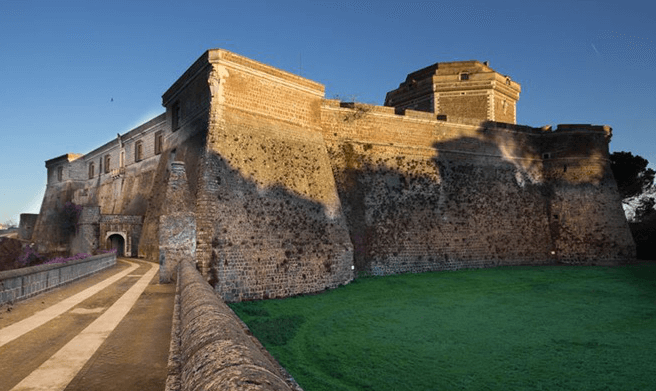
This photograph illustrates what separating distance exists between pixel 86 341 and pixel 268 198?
38.1 ft

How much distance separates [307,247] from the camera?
691 inches

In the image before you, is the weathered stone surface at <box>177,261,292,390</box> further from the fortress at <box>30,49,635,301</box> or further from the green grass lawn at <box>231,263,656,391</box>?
the fortress at <box>30,49,635,301</box>

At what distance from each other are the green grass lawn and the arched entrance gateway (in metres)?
15.4

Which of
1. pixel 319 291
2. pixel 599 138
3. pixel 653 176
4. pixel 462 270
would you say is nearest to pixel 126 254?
pixel 319 291

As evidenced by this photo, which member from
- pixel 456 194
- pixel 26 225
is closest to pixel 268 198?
pixel 456 194

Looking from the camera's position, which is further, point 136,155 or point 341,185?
point 136,155

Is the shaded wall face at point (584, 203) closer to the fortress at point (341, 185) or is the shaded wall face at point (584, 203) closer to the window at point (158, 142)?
the fortress at point (341, 185)

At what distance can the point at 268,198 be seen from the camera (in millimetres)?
16984

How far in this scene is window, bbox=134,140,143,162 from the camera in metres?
30.1

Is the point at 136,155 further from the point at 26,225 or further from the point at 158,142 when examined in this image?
the point at 26,225

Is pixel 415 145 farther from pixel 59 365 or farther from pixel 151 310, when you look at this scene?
pixel 59 365

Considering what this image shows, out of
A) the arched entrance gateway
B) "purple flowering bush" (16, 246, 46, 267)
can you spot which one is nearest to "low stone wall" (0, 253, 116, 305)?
"purple flowering bush" (16, 246, 46, 267)

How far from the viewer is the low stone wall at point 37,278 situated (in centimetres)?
787

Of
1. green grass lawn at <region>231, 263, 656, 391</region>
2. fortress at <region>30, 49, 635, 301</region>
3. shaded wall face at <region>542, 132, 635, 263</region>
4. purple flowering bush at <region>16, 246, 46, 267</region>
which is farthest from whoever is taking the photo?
shaded wall face at <region>542, 132, 635, 263</region>
